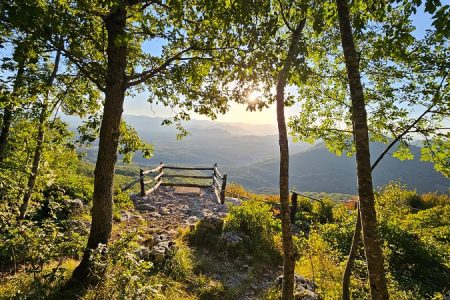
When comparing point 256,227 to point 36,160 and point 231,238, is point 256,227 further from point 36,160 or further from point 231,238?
point 36,160

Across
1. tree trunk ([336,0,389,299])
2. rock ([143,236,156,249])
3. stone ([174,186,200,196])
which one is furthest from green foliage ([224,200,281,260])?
stone ([174,186,200,196])

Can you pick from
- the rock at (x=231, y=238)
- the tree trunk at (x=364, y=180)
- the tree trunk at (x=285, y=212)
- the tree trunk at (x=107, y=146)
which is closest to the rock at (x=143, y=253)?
the tree trunk at (x=107, y=146)

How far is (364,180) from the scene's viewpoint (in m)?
3.42

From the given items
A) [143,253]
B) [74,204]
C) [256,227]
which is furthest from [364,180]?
[74,204]

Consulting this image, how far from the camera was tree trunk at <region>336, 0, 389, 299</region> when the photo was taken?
10.9 ft

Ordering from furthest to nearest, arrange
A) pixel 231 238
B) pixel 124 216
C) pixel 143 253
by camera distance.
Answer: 1. pixel 124 216
2. pixel 231 238
3. pixel 143 253

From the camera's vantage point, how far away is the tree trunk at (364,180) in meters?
3.31

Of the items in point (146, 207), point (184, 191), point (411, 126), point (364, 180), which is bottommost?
point (146, 207)

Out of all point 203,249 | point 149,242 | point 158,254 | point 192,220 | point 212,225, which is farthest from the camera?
point 192,220

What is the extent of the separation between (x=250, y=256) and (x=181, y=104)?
16.8 feet

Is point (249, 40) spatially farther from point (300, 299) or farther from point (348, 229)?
point (348, 229)

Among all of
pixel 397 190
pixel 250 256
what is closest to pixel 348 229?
pixel 397 190

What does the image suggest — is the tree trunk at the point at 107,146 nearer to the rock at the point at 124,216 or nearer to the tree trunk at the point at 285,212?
the tree trunk at the point at 285,212

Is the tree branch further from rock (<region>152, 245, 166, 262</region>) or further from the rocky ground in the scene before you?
rock (<region>152, 245, 166, 262</region>)
